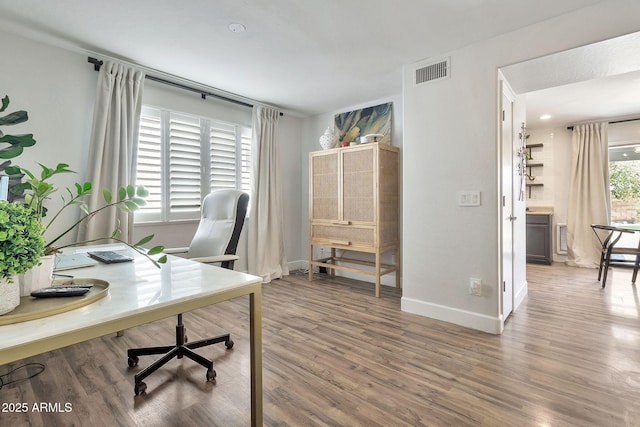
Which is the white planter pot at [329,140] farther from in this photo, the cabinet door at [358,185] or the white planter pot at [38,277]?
the white planter pot at [38,277]

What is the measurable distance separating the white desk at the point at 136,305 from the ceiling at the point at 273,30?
5.85 feet

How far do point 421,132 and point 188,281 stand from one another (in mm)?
2427

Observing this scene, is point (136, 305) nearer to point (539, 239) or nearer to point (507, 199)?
point (507, 199)

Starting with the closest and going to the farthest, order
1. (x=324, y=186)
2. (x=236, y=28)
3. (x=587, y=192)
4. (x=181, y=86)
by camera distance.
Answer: (x=236, y=28)
(x=181, y=86)
(x=324, y=186)
(x=587, y=192)

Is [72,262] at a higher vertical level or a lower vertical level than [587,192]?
lower

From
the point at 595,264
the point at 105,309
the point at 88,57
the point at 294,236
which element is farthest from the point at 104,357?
the point at 595,264

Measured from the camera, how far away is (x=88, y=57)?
271 cm

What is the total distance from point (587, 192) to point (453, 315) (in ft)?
13.8

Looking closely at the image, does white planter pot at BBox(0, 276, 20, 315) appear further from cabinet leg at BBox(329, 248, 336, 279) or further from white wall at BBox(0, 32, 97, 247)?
cabinet leg at BBox(329, 248, 336, 279)

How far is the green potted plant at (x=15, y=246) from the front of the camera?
0.74m

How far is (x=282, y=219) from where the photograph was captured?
14.6ft

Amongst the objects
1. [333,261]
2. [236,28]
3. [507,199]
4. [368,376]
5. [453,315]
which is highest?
[236,28]

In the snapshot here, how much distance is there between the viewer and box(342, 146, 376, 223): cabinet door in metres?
3.54

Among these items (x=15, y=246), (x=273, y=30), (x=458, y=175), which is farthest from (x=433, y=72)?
(x=15, y=246)
